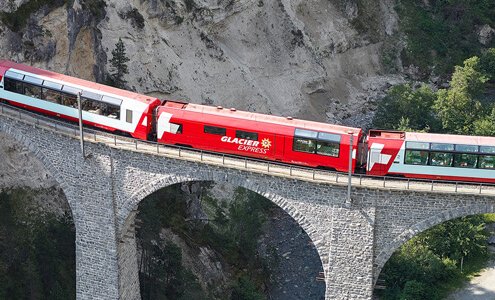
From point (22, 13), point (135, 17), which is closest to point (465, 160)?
point (135, 17)

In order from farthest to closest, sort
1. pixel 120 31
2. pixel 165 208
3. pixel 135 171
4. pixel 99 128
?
pixel 120 31
pixel 165 208
pixel 99 128
pixel 135 171

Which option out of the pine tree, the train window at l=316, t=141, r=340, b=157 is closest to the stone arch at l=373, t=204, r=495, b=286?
the train window at l=316, t=141, r=340, b=157

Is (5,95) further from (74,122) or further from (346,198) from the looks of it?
(346,198)

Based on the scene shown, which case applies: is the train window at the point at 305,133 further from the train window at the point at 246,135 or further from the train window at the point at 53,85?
the train window at the point at 53,85

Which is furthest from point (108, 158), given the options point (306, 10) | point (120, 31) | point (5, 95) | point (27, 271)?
point (306, 10)

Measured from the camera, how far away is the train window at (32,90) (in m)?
45.8

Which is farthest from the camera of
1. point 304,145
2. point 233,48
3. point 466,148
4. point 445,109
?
point 233,48

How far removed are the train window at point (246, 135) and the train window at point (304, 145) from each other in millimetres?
2208

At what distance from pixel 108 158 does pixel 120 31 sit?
1734cm

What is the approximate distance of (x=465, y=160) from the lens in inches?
1575

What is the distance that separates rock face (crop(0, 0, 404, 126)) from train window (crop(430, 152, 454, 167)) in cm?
2544

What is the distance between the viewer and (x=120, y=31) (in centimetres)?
5675

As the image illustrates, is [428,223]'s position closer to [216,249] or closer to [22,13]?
[216,249]

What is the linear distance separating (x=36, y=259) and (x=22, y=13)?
54.2 ft
